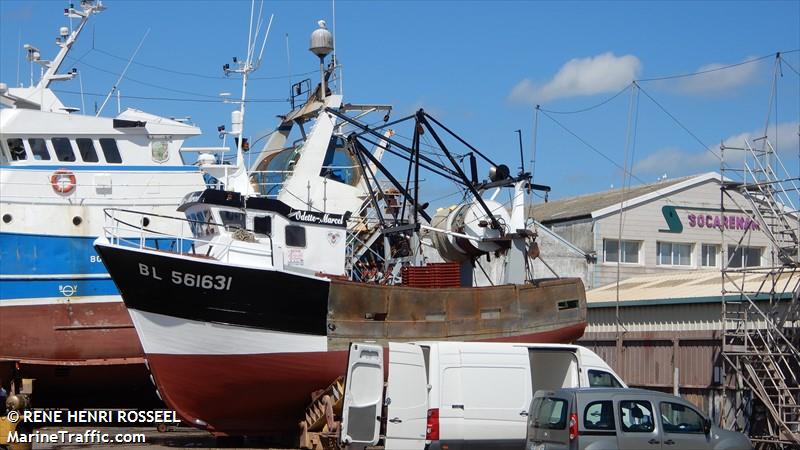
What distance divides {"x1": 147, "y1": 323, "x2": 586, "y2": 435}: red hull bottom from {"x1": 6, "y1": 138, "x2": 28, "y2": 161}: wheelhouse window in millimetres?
8446

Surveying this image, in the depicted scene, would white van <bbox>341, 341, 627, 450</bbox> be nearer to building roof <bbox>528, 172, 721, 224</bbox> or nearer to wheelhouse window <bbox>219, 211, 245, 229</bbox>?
wheelhouse window <bbox>219, 211, 245, 229</bbox>

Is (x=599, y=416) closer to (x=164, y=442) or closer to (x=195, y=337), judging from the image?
(x=195, y=337)

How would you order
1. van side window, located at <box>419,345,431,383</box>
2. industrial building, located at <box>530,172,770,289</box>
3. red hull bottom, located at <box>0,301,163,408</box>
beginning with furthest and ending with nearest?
industrial building, located at <box>530,172,770,289</box> < red hull bottom, located at <box>0,301,163,408</box> < van side window, located at <box>419,345,431,383</box>

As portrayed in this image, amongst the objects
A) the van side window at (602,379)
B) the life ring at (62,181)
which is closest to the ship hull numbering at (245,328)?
the van side window at (602,379)

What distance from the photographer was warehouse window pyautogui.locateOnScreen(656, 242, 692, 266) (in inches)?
1586

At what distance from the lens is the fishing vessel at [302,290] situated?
19.7 metres

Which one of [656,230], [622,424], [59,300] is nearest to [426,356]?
[622,424]

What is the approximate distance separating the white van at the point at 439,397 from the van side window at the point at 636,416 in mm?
3083

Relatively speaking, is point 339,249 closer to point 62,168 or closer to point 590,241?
point 62,168

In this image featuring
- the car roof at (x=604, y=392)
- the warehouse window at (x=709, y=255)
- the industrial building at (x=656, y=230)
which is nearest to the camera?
the car roof at (x=604, y=392)

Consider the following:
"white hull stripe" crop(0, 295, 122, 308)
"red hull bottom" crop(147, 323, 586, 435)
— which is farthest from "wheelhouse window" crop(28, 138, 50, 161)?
"red hull bottom" crop(147, 323, 586, 435)

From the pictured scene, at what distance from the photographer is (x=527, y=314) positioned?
23469 millimetres

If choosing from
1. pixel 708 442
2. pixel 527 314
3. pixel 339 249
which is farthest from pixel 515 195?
pixel 708 442

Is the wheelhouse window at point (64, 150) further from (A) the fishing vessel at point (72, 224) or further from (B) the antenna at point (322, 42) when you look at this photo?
(B) the antenna at point (322, 42)
